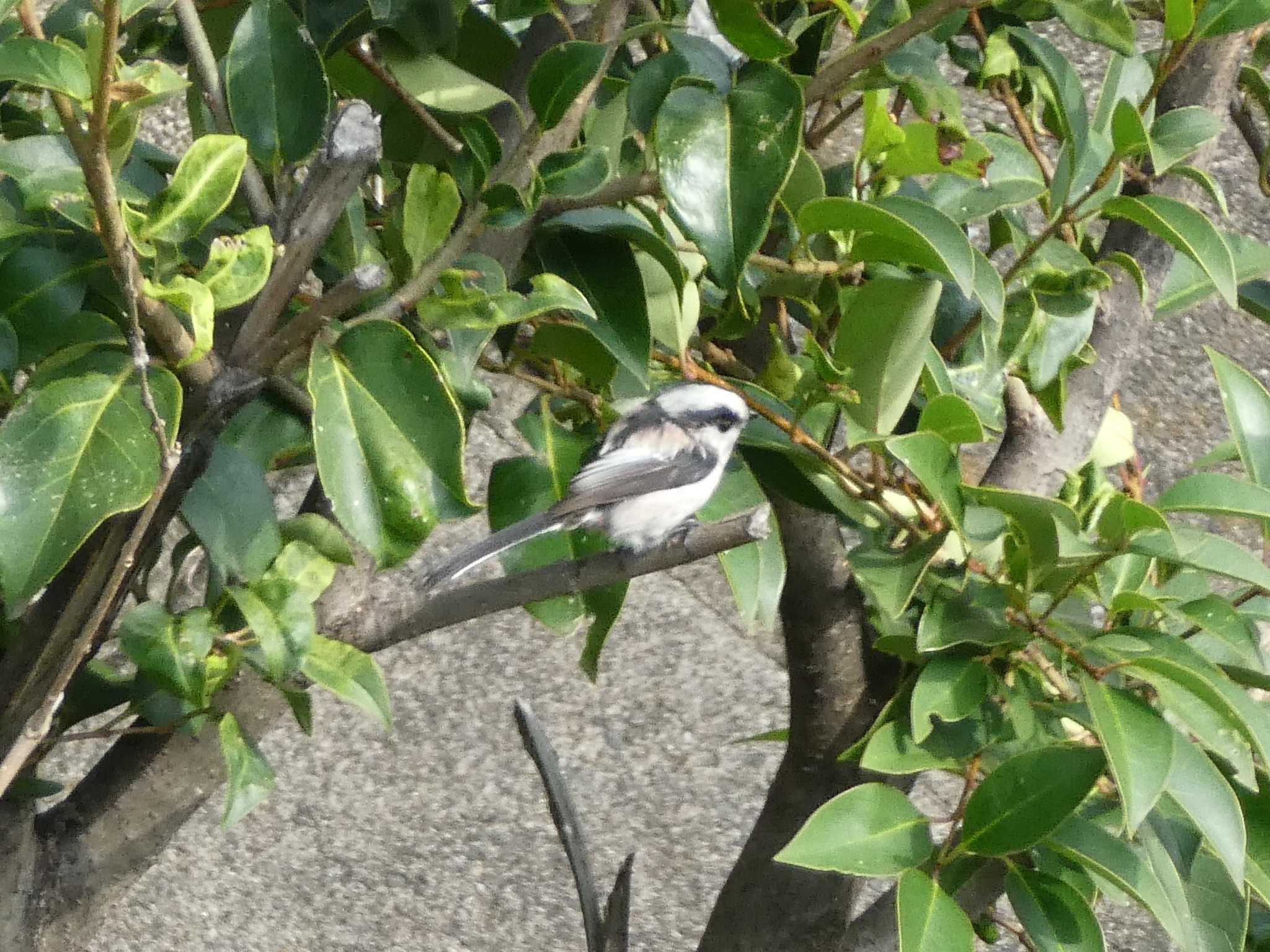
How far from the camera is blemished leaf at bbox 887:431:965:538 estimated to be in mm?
869

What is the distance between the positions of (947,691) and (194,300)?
54 centimetres

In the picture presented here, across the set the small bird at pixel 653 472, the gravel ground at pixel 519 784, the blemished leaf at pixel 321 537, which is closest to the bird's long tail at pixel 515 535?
the small bird at pixel 653 472

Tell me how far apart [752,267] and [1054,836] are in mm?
425

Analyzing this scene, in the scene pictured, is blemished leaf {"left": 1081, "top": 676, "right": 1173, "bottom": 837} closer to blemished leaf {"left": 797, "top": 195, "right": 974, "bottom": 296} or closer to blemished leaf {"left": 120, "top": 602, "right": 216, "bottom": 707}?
blemished leaf {"left": 797, "top": 195, "right": 974, "bottom": 296}

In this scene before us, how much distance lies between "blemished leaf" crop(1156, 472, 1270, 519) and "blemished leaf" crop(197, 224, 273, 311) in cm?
59

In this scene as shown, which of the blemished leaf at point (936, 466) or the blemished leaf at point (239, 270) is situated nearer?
the blemished leaf at point (239, 270)

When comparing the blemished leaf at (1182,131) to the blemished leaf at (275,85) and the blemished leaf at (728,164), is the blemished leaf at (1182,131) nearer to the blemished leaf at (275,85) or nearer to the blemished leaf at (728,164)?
the blemished leaf at (728,164)

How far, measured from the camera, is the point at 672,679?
7.29 ft

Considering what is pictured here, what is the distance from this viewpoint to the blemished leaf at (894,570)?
920 millimetres

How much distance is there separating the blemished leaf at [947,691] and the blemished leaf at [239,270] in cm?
49

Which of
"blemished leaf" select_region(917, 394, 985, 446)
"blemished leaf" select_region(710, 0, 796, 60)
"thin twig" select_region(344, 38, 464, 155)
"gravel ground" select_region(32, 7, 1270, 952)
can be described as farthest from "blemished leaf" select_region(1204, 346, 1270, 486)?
"gravel ground" select_region(32, 7, 1270, 952)

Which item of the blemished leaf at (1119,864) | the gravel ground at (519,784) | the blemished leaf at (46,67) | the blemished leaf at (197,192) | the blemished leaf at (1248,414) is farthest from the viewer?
the gravel ground at (519,784)

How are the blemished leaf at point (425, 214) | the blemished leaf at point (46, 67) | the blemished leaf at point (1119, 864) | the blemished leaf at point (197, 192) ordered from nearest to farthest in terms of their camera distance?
the blemished leaf at point (46, 67)
the blemished leaf at point (197, 192)
the blemished leaf at point (425, 214)
the blemished leaf at point (1119, 864)

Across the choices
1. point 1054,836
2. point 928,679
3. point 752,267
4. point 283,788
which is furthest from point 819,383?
point 283,788
